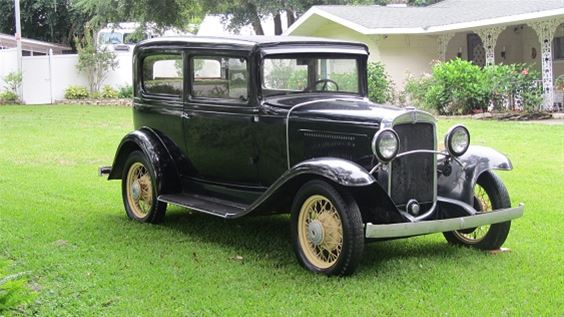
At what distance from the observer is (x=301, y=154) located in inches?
227

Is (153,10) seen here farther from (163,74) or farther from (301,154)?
(301,154)

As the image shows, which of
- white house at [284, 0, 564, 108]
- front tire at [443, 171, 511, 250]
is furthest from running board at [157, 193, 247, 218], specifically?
white house at [284, 0, 564, 108]

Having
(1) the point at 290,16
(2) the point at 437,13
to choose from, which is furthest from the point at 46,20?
(2) the point at 437,13

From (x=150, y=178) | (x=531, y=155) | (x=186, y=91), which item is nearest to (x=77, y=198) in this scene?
(x=150, y=178)

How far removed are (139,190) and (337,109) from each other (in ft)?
7.78

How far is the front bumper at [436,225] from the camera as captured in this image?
4.89 m

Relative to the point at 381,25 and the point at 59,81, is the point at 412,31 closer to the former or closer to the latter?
the point at 381,25

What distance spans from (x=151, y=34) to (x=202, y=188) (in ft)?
68.9

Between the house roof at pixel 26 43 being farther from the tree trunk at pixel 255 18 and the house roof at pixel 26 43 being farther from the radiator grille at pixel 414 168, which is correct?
the radiator grille at pixel 414 168

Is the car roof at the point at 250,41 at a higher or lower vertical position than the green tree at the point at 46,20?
lower

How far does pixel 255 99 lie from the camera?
6113 millimetres

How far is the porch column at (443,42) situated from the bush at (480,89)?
3274mm

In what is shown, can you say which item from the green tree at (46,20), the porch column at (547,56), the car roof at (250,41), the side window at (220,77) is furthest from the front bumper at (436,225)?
the green tree at (46,20)

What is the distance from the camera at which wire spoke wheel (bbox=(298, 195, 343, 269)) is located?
17.1ft
